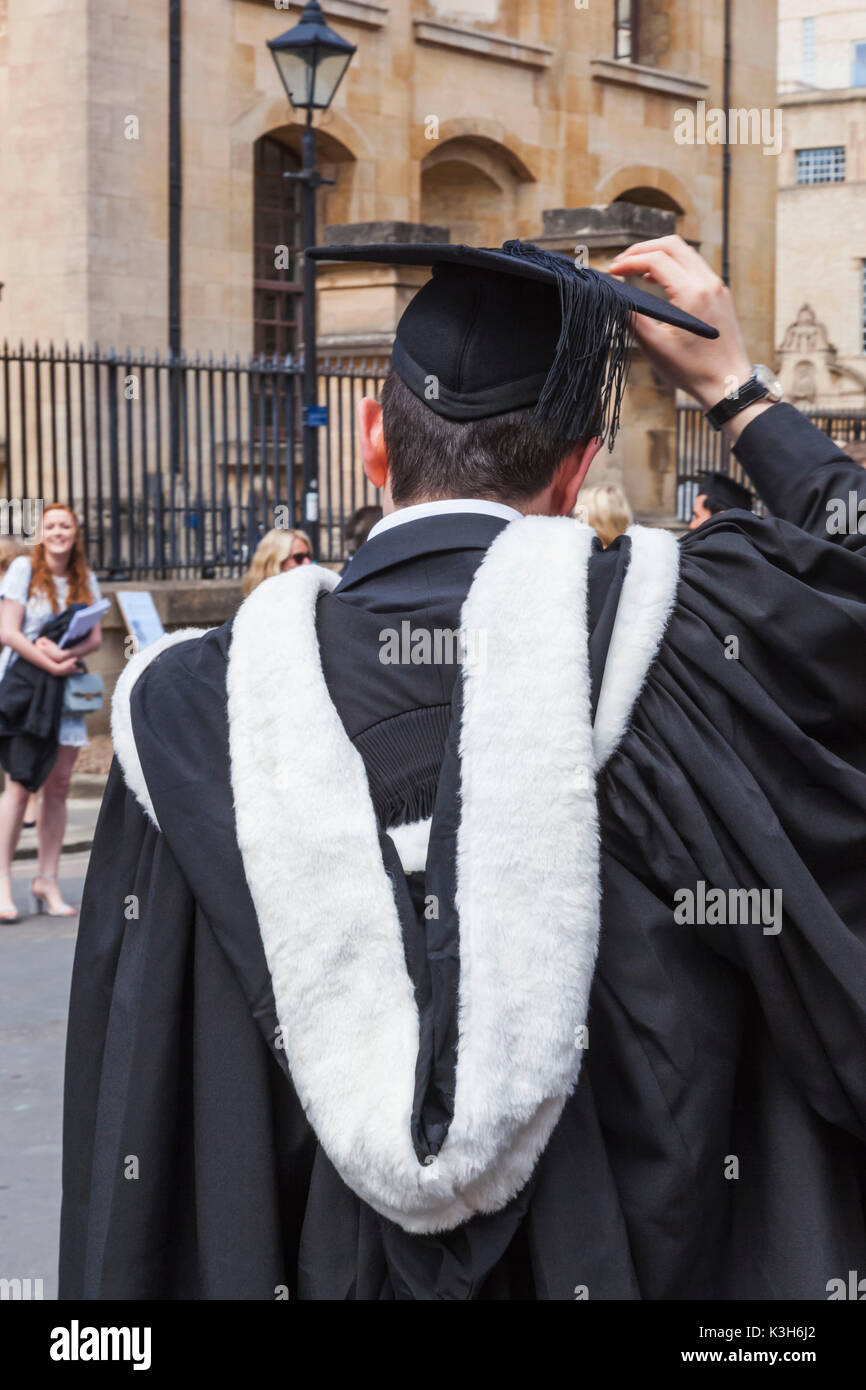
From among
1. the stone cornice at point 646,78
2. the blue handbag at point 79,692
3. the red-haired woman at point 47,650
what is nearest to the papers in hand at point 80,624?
the red-haired woman at point 47,650

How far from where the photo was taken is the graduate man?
174cm

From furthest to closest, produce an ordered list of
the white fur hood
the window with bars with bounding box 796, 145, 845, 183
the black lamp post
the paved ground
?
1. the window with bars with bounding box 796, 145, 845, 183
2. the black lamp post
3. the paved ground
4. the white fur hood

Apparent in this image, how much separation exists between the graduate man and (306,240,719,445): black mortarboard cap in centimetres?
1

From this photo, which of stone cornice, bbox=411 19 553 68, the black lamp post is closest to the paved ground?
the black lamp post

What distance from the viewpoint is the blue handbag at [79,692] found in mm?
8461

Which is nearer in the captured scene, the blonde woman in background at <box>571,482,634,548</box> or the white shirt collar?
the white shirt collar

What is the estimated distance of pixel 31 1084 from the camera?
5930mm

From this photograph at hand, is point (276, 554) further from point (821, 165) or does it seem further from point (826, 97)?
point (821, 165)

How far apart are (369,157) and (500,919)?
20.2 metres

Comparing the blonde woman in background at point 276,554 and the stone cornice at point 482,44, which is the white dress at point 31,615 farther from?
the stone cornice at point 482,44

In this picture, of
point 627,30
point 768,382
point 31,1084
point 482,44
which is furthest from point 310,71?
point 627,30

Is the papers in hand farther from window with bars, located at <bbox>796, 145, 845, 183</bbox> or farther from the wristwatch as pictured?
window with bars, located at <bbox>796, 145, 845, 183</bbox>

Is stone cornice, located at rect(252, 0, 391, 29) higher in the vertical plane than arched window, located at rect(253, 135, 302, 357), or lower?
higher

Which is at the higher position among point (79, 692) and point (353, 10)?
point (353, 10)
